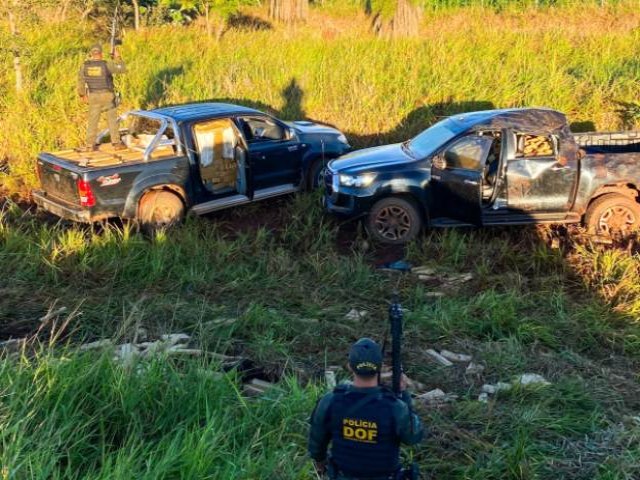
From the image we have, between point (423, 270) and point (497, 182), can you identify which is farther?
point (497, 182)

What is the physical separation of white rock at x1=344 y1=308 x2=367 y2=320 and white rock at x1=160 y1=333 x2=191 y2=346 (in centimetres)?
163

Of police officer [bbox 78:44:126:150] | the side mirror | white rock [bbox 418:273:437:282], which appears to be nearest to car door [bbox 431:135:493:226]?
the side mirror

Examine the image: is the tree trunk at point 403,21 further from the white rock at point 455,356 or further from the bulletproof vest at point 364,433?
the bulletproof vest at point 364,433

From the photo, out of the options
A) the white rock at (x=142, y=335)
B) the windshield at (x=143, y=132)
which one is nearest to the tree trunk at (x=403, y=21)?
the windshield at (x=143, y=132)

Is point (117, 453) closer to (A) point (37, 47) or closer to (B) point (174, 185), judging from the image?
(B) point (174, 185)

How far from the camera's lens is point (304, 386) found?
18.0 ft

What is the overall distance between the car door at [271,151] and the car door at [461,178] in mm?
2322

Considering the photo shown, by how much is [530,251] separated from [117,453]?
590 cm

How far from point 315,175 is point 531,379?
5662mm

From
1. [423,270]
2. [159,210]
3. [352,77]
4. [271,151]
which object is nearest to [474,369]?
[423,270]

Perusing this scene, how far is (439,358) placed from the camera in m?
5.97

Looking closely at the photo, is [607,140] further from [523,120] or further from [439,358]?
[439,358]

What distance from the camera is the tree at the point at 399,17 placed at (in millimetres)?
16125

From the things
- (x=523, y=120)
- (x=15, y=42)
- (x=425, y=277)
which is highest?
(x=15, y=42)
